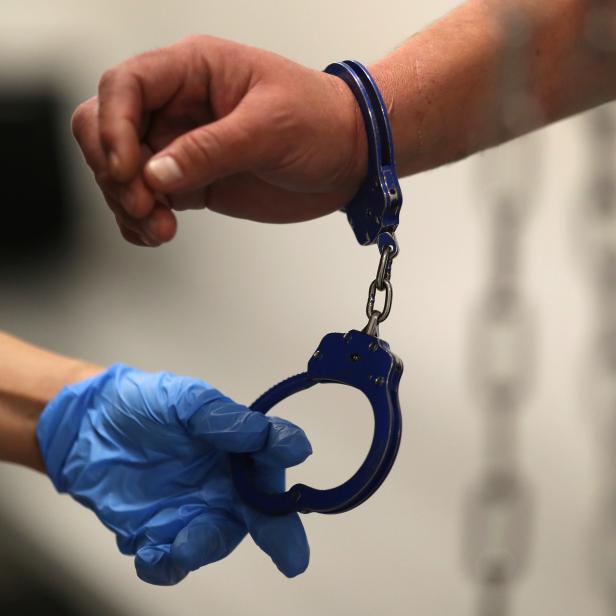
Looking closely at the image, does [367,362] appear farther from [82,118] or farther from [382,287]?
[82,118]

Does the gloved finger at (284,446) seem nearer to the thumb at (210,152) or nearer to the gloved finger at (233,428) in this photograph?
the gloved finger at (233,428)

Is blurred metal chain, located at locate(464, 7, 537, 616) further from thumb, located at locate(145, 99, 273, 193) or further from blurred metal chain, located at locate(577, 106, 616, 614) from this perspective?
thumb, located at locate(145, 99, 273, 193)

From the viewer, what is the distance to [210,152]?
639 mm

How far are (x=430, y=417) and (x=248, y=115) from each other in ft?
2.99

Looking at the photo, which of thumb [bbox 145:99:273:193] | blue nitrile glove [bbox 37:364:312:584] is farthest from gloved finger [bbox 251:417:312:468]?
thumb [bbox 145:99:273:193]

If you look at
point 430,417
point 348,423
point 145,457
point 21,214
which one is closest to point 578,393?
point 430,417

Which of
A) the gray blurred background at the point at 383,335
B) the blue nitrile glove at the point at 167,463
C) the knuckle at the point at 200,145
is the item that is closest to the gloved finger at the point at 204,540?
the blue nitrile glove at the point at 167,463

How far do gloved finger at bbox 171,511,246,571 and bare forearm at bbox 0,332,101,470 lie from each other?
329mm

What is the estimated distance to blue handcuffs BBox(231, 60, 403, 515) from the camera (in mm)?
651

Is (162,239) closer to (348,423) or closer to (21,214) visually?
(348,423)

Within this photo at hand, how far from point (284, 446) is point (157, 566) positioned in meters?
0.17

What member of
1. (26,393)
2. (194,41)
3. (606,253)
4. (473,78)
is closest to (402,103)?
(473,78)

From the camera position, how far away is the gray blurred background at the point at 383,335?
64cm

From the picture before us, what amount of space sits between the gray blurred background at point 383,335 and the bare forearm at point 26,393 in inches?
20.2
